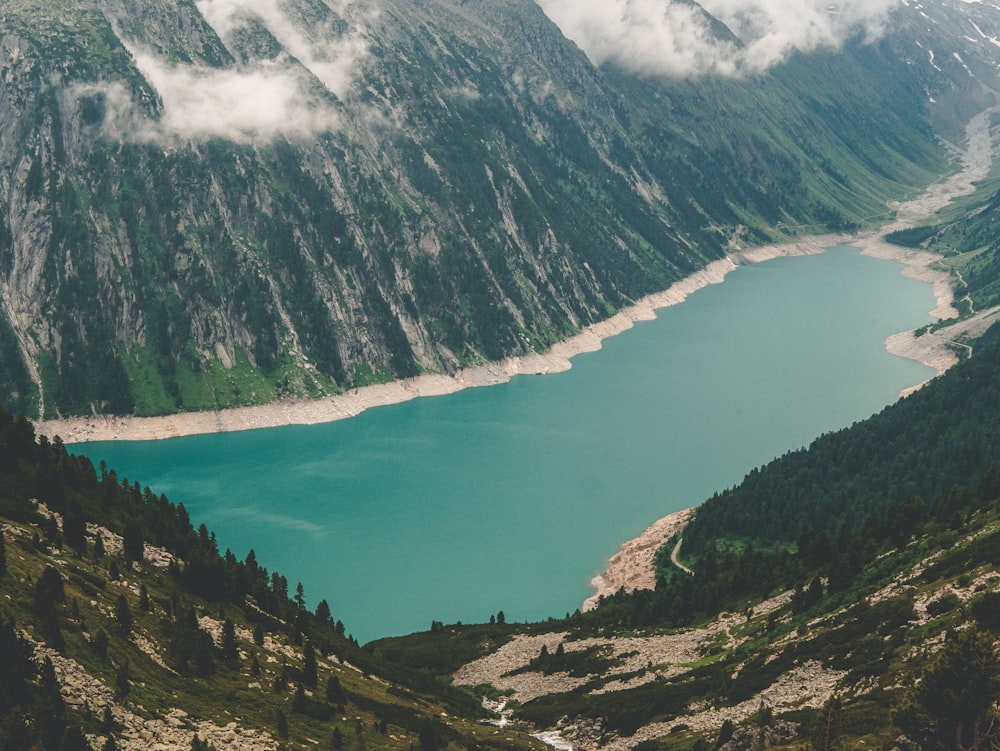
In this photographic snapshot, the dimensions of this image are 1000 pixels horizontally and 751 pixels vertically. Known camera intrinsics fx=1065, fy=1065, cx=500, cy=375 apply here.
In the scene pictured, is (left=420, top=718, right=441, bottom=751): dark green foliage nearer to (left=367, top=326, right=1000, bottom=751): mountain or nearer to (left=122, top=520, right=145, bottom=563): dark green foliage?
(left=367, top=326, right=1000, bottom=751): mountain

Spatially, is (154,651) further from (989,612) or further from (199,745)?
(989,612)

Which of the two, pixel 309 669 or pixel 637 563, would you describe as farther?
pixel 637 563

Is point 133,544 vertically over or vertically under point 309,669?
over

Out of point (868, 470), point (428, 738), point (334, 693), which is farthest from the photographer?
point (868, 470)

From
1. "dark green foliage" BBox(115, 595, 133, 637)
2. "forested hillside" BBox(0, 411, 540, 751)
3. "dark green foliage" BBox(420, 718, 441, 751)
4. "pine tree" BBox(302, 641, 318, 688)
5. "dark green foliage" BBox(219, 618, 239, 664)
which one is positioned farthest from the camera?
"pine tree" BBox(302, 641, 318, 688)

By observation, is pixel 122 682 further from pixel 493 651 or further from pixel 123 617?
pixel 493 651

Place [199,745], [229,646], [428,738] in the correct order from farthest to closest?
[229,646] < [428,738] < [199,745]

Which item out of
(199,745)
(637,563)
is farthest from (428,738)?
(637,563)

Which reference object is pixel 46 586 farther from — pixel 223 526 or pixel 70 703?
pixel 223 526

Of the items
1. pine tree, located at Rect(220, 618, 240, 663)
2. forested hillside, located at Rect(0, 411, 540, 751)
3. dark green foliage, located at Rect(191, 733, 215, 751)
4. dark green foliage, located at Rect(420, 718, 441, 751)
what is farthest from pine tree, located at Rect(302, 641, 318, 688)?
dark green foliage, located at Rect(191, 733, 215, 751)

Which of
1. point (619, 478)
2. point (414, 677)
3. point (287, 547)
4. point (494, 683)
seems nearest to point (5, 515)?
point (414, 677)

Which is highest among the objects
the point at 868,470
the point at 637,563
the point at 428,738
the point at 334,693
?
the point at 334,693
